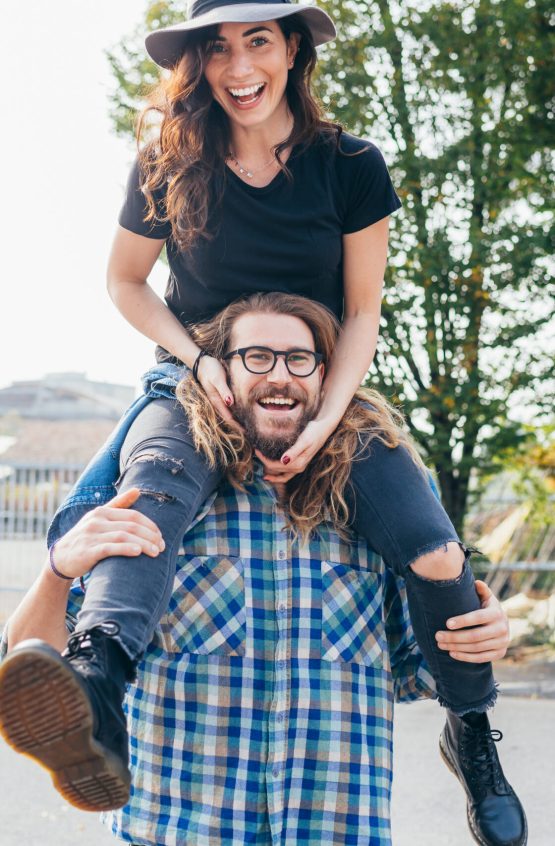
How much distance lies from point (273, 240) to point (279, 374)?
0.46 m

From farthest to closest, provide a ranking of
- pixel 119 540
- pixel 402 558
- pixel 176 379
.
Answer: pixel 176 379 → pixel 402 558 → pixel 119 540

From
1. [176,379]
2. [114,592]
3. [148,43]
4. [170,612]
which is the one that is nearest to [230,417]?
[176,379]

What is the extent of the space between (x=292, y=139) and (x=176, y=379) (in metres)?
0.86

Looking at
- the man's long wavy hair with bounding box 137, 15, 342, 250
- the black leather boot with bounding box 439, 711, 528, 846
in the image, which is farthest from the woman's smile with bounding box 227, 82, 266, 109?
the black leather boot with bounding box 439, 711, 528, 846

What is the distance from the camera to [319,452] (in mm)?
2934

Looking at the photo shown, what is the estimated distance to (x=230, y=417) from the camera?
9.41ft

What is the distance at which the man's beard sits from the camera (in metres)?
2.84

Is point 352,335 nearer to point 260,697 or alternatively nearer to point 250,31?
point 250,31

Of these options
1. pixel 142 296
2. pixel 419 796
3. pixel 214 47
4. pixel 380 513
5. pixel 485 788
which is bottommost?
pixel 419 796

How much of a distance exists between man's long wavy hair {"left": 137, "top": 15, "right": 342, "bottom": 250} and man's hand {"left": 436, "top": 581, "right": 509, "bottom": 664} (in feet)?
4.51

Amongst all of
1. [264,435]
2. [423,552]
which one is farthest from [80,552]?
[423,552]

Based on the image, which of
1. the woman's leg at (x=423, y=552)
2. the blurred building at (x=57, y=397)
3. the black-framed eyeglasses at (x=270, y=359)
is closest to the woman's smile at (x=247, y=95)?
the black-framed eyeglasses at (x=270, y=359)

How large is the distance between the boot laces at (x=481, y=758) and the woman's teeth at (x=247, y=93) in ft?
6.68

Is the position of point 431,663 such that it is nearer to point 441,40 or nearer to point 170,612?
point 170,612
